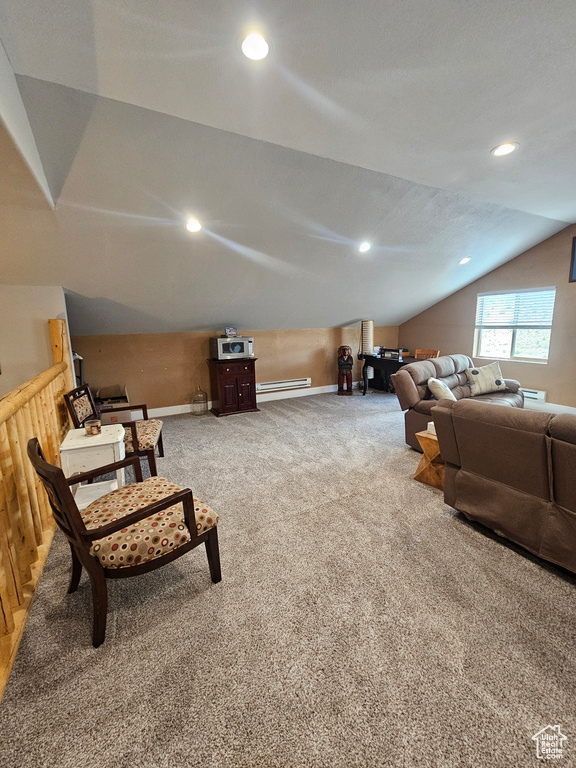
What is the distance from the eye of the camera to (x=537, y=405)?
211 inches

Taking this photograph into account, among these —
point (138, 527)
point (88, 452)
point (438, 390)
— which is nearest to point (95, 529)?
point (138, 527)

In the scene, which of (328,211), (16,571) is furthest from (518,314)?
(16,571)

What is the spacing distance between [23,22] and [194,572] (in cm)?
282

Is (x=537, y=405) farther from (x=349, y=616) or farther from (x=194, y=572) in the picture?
(x=194, y=572)

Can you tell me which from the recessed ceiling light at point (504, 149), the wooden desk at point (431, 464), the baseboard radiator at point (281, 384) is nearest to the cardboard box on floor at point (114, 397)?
the baseboard radiator at point (281, 384)

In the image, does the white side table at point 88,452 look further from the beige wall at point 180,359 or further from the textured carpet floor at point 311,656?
the beige wall at point 180,359

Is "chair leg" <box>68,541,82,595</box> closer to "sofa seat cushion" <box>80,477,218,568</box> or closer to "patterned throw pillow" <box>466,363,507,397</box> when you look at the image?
"sofa seat cushion" <box>80,477,218,568</box>

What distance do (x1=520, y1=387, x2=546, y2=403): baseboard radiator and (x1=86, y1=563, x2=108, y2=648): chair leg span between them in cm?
603

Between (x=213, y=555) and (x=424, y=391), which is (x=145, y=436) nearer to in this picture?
(x=213, y=555)

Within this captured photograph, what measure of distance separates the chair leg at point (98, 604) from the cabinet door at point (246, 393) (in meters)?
3.90

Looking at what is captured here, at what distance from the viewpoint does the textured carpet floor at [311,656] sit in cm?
115

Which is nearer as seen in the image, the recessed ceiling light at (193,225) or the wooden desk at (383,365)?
the recessed ceiling light at (193,225)

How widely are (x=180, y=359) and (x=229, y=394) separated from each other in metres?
0.97

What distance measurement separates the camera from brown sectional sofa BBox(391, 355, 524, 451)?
3.63m
